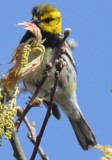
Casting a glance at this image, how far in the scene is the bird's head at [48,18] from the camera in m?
4.31

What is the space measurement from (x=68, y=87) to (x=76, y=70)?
0.86 ft

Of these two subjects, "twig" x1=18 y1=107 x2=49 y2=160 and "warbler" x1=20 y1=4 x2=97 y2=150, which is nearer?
"twig" x1=18 y1=107 x2=49 y2=160

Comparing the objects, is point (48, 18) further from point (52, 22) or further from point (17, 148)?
point (17, 148)

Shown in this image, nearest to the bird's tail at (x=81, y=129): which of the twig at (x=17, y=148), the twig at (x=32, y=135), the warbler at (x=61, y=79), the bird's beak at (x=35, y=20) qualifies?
the warbler at (x=61, y=79)

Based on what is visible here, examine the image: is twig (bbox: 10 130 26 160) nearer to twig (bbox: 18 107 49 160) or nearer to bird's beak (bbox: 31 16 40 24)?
twig (bbox: 18 107 49 160)

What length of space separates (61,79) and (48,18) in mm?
580

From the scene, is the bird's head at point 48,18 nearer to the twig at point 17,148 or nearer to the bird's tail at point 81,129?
the bird's tail at point 81,129

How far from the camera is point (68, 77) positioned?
4559 mm

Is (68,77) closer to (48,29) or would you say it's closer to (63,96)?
(63,96)

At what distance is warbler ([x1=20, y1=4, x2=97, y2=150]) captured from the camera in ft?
13.7

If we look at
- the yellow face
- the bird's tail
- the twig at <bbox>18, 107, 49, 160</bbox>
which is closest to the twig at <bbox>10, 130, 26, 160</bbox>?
the twig at <bbox>18, 107, 49, 160</bbox>

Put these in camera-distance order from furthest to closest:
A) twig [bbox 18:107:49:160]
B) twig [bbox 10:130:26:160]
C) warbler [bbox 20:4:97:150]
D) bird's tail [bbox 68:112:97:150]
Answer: bird's tail [bbox 68:112:97:150]
warbler [bbox 20:4:97:150]
twig [bbox 18:107:49:160]
twig [bbox 10:130:26:160]

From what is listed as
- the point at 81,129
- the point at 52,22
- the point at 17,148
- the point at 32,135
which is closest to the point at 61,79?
the point at 52,22

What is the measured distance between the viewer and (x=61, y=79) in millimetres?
4492
